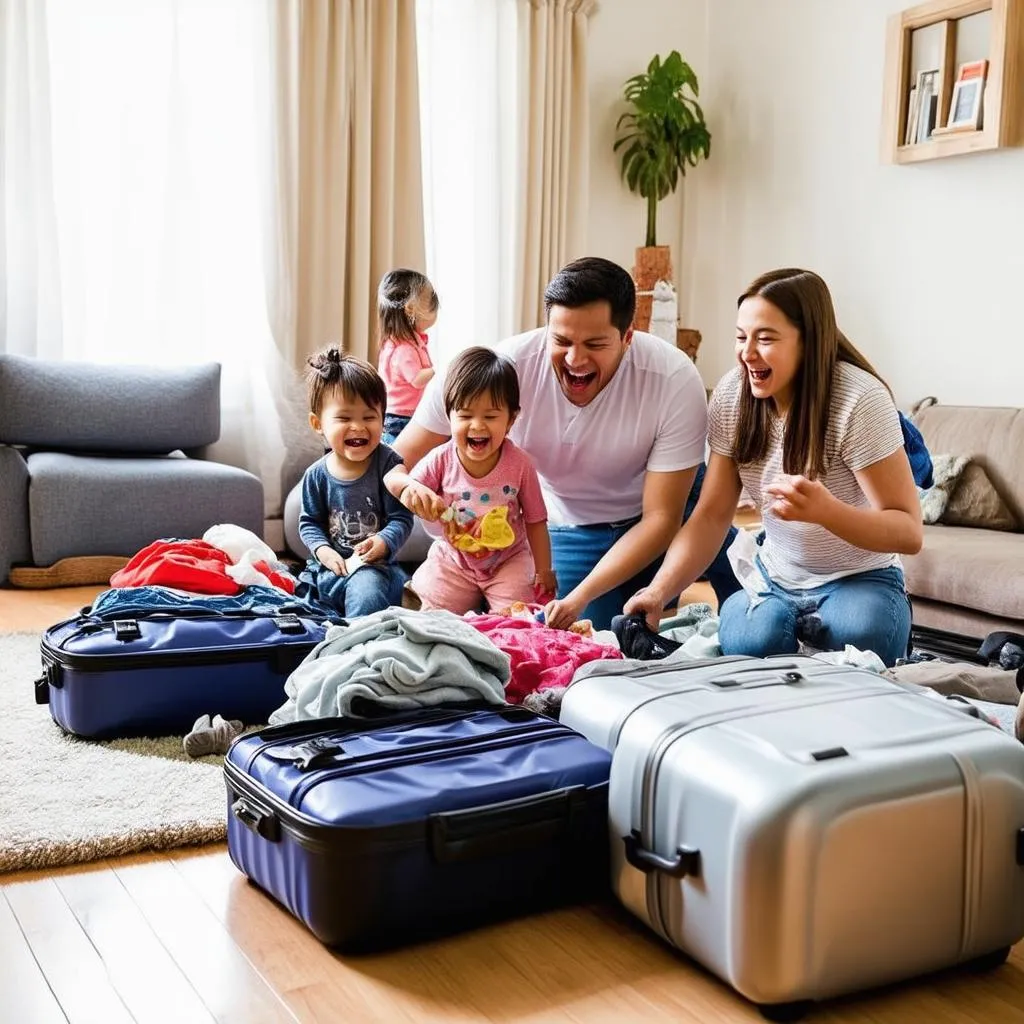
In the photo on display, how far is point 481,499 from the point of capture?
2.76 metres

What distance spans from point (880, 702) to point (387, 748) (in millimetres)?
659

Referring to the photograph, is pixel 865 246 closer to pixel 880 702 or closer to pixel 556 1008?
pixel 880 702

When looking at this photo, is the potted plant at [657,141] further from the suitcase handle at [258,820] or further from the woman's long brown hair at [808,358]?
the suitcase handle at [258,820]

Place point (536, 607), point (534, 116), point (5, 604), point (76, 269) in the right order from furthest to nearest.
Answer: point (534, 116)
point (76, 269)
point (5, 604)
point (536, 607)

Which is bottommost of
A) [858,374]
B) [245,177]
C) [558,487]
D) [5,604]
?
[5,604]

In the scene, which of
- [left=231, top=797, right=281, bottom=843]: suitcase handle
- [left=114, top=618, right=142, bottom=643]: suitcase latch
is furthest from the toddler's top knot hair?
[left=231, top=797, right=281, bottom=843]: suitcase handle

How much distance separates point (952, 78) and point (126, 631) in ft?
12.6

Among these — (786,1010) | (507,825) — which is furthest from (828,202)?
(786,1010)

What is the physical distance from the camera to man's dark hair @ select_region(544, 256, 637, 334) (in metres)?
2.45

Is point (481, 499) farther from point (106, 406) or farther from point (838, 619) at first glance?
point (106, 406)

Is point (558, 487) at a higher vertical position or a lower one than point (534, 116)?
lower

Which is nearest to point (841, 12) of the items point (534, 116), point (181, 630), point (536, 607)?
point (534, 116)

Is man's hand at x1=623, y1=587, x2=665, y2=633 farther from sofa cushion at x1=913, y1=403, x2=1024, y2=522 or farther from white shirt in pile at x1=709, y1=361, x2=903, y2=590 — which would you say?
sofa cushion at x1=913, y1=403, x2=1024, y2=522

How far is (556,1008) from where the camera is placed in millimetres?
1423
